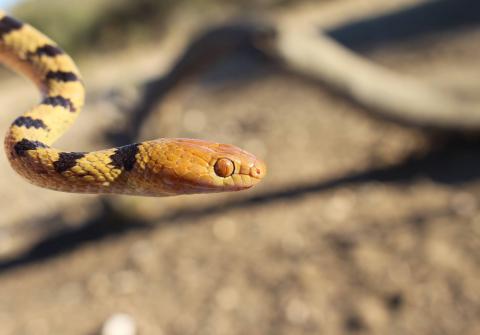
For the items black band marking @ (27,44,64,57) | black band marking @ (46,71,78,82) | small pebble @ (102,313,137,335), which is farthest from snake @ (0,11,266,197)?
small pebble @ (102,313,137,335)

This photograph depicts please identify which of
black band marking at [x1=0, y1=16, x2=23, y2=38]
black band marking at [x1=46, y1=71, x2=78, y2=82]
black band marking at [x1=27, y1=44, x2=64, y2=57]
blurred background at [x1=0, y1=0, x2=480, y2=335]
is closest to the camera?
black band marking at [x1=46, y1=71, x2=78, y2=82]

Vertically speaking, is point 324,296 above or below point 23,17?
below

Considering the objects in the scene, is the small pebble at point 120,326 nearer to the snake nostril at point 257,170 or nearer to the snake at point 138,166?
the snake at point 138,166

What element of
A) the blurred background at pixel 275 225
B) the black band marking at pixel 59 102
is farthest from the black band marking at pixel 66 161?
the blurred background at pixel 275 225

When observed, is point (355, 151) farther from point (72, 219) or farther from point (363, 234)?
point (72, 219)

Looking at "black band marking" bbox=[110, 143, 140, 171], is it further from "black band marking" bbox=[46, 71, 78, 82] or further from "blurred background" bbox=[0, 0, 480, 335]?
"blurred background" bbox=[0, 0, 480, 335]

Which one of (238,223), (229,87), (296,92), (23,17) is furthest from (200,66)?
(23,17)
